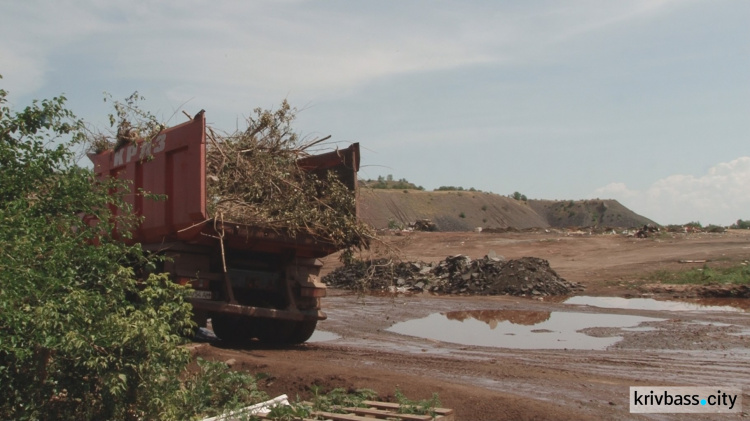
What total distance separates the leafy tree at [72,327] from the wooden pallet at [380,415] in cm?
94

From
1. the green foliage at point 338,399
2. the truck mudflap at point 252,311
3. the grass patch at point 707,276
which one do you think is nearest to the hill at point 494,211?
the grass patch at point 707,276

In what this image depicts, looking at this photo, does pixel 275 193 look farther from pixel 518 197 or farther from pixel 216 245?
pixel 518 197

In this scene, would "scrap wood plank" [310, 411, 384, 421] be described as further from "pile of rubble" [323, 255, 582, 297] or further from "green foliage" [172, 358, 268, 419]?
"pile of rubble" [323, 255, 582, 297]

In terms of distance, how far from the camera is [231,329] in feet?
37.9

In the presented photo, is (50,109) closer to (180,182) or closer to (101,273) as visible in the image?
(101,273)

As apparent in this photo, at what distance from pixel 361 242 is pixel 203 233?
222 cm

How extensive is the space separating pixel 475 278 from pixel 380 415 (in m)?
17.3

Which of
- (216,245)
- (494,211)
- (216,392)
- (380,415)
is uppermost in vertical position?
(494,211)

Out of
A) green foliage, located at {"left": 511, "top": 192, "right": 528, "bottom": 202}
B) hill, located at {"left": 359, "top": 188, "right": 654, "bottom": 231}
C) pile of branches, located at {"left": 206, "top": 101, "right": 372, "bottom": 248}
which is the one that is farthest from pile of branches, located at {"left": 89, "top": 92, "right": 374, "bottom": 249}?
green foliage, located at {"left": 511, "top": 192, "right": 528, "bottom": 202}

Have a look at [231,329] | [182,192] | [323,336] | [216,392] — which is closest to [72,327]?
[216,392]

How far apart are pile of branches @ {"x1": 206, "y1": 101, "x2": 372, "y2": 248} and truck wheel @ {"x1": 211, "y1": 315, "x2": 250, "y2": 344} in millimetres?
2254

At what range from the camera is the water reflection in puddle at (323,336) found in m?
12.2

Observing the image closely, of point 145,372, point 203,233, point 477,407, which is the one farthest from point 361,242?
point 145,372

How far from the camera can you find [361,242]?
10.4 m
